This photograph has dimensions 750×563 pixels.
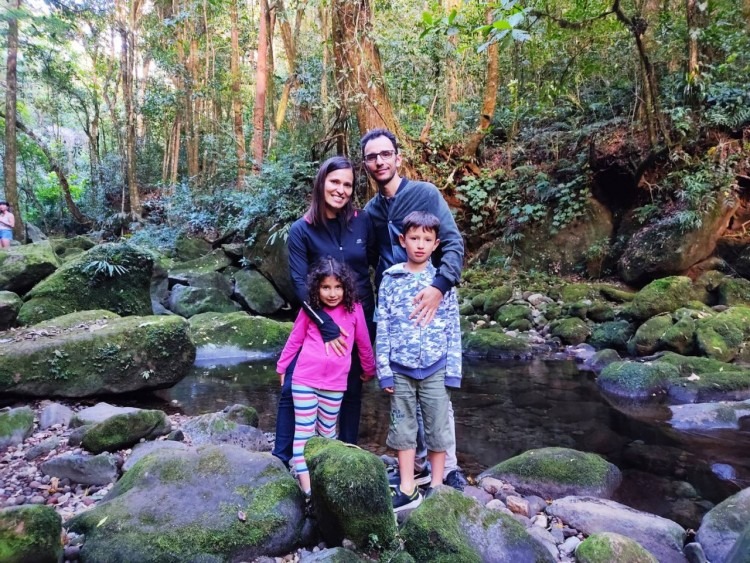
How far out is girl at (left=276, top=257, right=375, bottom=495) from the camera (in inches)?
104

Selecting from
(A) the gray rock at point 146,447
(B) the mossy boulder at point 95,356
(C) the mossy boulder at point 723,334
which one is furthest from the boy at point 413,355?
(C) the mossy boulder at point 723,334

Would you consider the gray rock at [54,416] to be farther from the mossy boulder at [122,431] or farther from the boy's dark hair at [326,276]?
the boy's dark hair at [326,276]

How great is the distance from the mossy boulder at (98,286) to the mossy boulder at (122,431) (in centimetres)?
282

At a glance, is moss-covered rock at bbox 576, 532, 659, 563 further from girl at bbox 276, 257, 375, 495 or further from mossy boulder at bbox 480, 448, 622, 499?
girl at bbox 276, 257, 375, 495

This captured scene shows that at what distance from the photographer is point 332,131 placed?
9.93 m

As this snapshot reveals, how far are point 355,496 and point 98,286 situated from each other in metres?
5.54

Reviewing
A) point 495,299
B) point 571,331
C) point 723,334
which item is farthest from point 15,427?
point 723,334

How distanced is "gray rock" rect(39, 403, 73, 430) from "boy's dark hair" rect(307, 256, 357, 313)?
9.24 ft

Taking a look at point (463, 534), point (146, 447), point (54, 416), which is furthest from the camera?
point (54, 416)

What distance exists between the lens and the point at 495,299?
30.1ft

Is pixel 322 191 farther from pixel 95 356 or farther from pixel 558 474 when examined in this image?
pixel 95 356

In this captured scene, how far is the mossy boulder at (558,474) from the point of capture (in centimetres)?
324

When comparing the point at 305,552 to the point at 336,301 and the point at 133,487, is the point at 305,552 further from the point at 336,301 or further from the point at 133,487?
the point at 336,301

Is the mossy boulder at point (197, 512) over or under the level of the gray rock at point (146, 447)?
over
